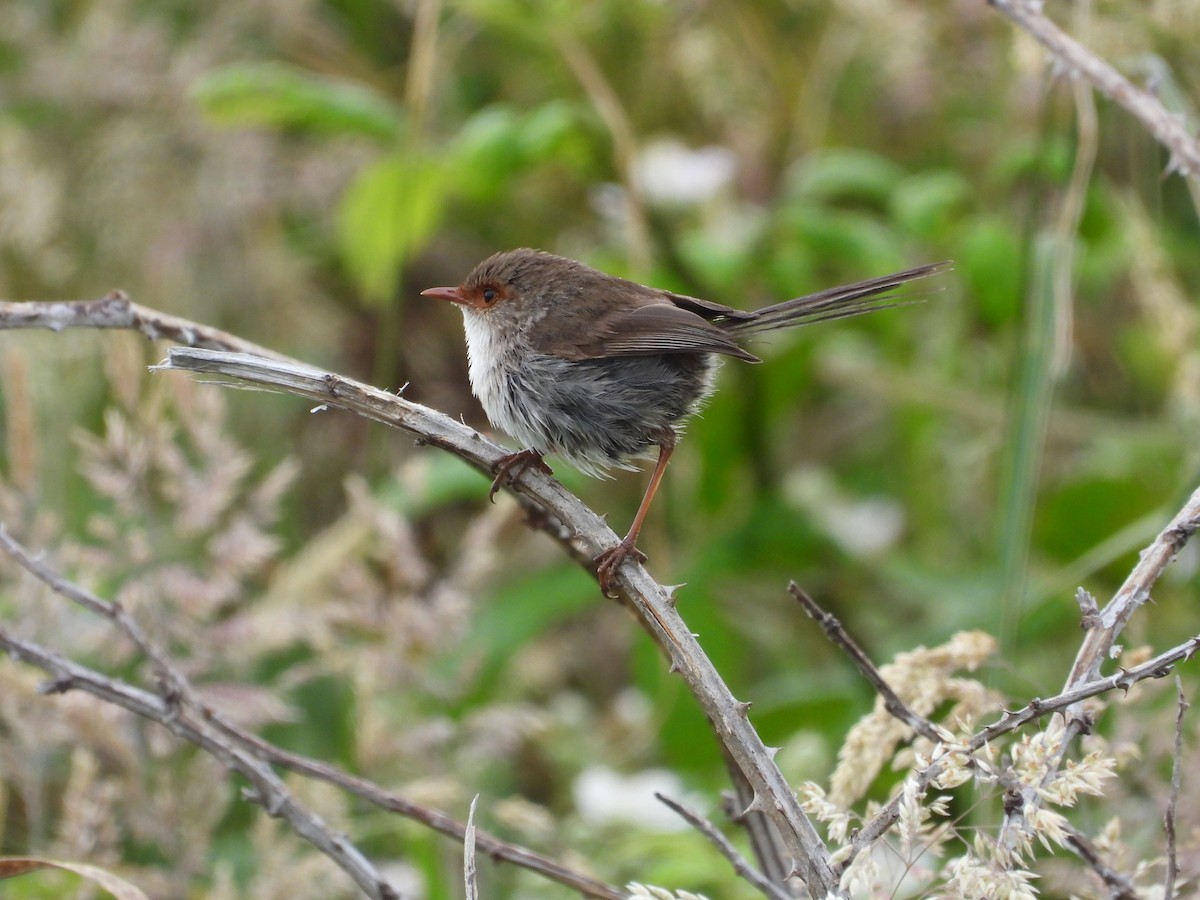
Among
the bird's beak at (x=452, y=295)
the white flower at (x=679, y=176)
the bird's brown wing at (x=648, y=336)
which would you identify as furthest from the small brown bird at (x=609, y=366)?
the white flower at (x=679, y=176)

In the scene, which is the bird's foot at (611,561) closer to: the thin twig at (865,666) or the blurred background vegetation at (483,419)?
the thin twig at (865,666)

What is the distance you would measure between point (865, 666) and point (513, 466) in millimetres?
932

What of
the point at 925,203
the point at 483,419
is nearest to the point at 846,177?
the point at 925,203

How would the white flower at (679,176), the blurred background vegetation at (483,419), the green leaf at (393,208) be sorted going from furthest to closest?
the white flower at (679,176) → the green leaf at (393,208) → the blurred background vegetation at (483,419)

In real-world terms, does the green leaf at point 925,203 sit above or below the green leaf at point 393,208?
below

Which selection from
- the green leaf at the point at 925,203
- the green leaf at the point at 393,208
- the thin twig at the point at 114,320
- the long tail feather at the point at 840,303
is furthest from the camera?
the green leaf at the point at 393,208

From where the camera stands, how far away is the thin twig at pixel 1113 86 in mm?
2389

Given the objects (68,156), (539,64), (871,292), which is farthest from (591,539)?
(68,156)

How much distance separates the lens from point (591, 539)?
2.04 meters

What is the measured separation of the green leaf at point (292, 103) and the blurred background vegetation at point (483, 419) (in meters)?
0.03

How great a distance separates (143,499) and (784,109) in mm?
3812

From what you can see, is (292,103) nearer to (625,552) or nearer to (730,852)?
(625,552)

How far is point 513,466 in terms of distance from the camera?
248 centimetres

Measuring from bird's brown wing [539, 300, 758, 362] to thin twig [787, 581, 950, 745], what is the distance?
1.22 metres
